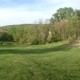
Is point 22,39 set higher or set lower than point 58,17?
lower

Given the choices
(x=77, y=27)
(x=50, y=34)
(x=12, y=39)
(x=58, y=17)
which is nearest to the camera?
(x=77, y=27)

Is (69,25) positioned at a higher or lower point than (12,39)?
higher

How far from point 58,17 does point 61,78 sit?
77.7 m

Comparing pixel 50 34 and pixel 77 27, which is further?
pixel 50 34

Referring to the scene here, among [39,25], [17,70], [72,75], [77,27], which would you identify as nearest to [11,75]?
[17,70]

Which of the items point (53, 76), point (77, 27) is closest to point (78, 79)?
point (53, 76)

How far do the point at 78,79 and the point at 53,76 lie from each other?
0.92m

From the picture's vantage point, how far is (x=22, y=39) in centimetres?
5797

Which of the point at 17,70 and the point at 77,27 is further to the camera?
the point at 77,27

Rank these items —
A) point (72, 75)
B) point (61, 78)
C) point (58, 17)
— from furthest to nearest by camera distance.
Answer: point (58, 17), point (72, 75), point (61, 78)

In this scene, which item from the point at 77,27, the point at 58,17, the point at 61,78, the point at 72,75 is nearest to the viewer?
the point at 61,78

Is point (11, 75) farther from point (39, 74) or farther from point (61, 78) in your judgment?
point (61, 78)

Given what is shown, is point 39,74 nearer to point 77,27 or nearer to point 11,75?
point 11,75

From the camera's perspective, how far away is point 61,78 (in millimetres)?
6508
